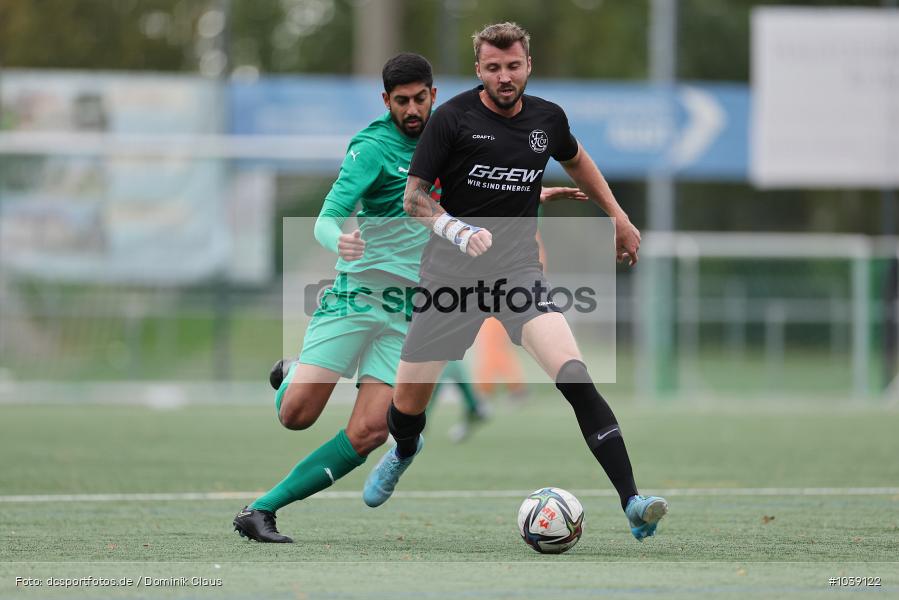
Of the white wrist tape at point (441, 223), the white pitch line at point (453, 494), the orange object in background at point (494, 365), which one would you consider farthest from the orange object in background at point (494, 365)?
the white wrist tape at point (441, 223)

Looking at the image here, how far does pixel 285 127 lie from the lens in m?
19.9

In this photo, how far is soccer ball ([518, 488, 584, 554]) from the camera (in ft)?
20.8

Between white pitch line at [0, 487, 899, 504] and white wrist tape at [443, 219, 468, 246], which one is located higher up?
white wrist tape at [443, 219, 468, 246]

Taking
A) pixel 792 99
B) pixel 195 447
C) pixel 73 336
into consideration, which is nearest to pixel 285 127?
pixel 73 336

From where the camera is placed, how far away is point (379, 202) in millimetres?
6891

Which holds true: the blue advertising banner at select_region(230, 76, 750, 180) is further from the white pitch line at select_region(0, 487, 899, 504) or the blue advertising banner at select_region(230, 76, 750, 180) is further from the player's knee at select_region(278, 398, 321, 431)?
the player's knee at select_region(278, 398, 321, 431)

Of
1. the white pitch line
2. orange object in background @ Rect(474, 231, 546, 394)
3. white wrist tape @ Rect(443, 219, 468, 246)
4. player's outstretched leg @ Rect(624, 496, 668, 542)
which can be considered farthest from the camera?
orange object in background @ Rect(474, 231, 546, 394)

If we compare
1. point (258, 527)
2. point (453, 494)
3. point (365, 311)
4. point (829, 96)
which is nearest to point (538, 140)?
point (365, 311)

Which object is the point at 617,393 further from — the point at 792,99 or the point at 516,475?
the point at 516,475

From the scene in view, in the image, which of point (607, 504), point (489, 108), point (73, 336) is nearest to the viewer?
point (489, 108)

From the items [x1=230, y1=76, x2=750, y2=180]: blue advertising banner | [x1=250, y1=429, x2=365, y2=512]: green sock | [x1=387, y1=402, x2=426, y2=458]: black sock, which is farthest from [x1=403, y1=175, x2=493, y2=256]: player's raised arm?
[x1=230, y1=76, x2=750, y2=180]: blue advertising banner

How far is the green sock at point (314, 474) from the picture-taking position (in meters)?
6.75

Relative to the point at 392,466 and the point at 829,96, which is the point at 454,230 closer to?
the point at 392,466

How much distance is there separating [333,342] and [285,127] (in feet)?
43.9
